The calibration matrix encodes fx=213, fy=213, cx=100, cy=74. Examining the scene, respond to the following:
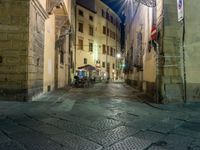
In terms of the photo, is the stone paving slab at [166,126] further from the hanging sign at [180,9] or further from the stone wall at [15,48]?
the stone wall at [15,48]

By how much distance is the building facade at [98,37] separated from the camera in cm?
3481

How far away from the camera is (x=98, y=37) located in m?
40.1

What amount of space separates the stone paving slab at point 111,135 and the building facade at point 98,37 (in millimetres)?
30130

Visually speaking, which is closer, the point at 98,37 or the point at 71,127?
the point at 71,127

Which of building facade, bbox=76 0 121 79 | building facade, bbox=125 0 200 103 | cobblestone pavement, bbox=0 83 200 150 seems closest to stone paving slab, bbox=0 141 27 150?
cobblestone pavement, bbox=0 83 200 150

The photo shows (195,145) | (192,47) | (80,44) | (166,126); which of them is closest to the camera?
(195,145)

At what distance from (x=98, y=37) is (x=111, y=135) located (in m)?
37.1

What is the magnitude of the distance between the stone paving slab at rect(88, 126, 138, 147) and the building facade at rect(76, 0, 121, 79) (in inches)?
1186

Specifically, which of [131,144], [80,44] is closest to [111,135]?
[131,144]

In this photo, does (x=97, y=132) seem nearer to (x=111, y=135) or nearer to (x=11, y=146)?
(x=111, y=135)

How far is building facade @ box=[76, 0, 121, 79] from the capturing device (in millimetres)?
34812

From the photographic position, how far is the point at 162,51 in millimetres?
8422

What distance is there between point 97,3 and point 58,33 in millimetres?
26444

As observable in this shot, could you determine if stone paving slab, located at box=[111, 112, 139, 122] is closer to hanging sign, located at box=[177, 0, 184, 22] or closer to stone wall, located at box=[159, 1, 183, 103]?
stone wall, located at box=[159, 1, 183, 103]
